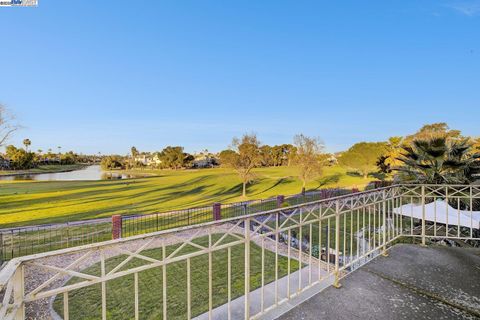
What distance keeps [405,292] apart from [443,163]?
7.05m

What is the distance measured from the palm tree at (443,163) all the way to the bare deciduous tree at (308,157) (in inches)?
627

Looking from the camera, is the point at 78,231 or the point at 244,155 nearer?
the point at 78,231

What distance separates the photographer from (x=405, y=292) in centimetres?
297

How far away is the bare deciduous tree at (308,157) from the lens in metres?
24.7

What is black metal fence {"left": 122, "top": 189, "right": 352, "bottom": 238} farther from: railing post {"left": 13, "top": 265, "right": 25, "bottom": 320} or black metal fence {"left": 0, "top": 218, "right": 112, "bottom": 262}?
railing post {"left": 13, "top": 265, "right": 25, "bottom": 320}

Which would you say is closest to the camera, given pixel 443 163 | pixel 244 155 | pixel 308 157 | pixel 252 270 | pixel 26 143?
pixel 252 270

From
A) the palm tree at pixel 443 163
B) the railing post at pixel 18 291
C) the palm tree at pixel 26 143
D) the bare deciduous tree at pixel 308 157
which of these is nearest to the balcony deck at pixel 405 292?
the railing post at pixel 18 291

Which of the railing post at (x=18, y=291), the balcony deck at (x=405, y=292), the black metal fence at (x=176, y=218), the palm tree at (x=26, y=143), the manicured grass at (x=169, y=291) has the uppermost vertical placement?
the palm tree at (x=26, y=143)

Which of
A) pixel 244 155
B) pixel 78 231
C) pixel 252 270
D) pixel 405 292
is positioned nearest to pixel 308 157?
pixel 244 155

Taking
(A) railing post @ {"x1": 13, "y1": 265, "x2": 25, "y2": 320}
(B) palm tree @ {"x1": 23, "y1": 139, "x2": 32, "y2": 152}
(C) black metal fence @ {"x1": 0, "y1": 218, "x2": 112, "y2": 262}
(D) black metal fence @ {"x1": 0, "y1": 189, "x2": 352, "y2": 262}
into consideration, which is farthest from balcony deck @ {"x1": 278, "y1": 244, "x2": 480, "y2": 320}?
(B) palm tree @ {"x1": 23, "y1": 139, "x2": 32, "y2": 152}

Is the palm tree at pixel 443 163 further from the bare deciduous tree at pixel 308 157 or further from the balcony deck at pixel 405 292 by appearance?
the bare deciduous tree at pixel 308 157

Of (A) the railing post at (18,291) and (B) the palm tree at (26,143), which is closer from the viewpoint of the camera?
(A) the railing post at (18,291)

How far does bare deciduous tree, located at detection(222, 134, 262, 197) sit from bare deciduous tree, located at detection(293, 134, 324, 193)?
16.0 ft

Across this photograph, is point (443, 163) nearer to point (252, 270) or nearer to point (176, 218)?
point (252, 270)
